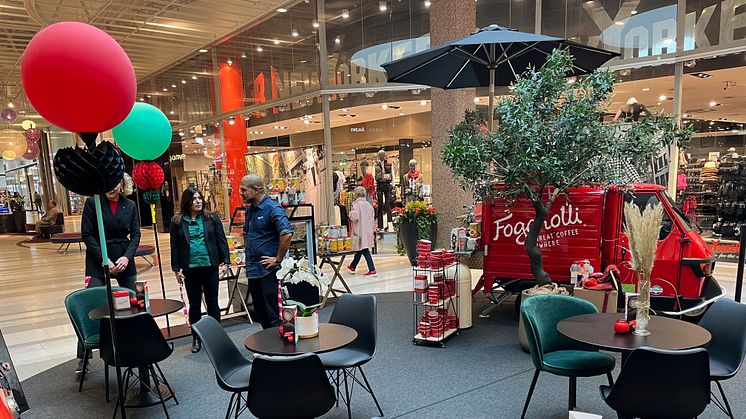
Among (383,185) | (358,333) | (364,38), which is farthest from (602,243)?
(383,185)

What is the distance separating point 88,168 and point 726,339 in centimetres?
371

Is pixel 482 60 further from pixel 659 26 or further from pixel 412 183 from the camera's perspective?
pixel 412 183

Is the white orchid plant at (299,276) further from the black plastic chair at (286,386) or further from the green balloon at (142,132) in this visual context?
the green balloon at (142,132)

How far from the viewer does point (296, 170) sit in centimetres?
912

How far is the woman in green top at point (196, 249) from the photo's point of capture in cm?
423

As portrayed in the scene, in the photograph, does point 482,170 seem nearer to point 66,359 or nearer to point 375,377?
point 375,377

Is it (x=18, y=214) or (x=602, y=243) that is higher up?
(x=602, y=243)

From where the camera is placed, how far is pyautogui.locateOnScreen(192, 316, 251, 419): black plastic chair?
2.66 meters

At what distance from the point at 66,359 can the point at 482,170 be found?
4.34 meters

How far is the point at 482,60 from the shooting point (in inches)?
181

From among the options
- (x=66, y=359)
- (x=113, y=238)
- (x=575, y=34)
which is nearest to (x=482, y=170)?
(x=113, y=238)

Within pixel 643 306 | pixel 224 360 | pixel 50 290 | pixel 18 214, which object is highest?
pixel 643 306

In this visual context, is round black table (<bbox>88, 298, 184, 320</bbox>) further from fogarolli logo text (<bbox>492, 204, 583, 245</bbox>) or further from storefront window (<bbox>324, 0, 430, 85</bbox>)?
storefront window (<bbox>324, 0, 430, 85</bbox>)

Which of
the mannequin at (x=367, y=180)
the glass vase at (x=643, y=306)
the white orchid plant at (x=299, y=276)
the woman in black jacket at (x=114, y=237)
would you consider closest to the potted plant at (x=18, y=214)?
the mannequin at (x=367, y=180)
